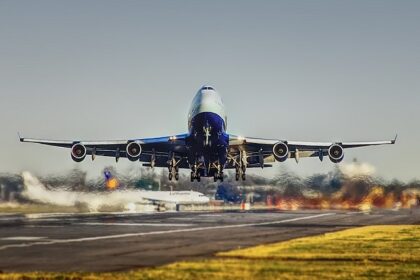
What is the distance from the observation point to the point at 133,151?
59.3 m

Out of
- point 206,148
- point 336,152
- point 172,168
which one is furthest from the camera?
point 336,152

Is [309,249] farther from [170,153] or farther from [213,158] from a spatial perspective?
[170,153]

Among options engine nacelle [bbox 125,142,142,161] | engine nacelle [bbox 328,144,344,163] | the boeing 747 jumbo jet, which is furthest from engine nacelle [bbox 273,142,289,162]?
engine nacelle [bbox 125,142,142,161]

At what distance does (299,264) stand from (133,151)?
3793 cm

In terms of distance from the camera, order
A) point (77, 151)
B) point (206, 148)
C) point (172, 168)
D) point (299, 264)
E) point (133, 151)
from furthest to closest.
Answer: point (172, 168) < point (77, 151) < point (133, 151) < point (206, 148) < point (299, 264)

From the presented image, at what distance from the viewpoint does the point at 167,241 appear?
32969mm

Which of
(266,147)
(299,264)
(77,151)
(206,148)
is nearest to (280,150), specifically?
(266,147)

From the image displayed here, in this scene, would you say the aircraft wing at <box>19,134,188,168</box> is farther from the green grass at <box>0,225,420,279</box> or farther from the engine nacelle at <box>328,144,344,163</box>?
the green grass at <box>0,225,420,279</box>

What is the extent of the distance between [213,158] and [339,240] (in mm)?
23106

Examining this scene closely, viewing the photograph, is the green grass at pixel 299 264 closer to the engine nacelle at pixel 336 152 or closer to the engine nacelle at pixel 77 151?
the engine nacelle at pixel 336 152

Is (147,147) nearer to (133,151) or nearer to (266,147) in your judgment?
(133,151)

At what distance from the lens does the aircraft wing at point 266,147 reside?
60.3 m

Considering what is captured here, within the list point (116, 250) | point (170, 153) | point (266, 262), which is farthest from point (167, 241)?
point (170, 153)

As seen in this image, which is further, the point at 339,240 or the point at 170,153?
the point at 170,153
